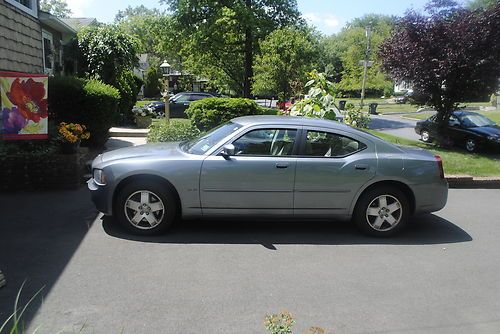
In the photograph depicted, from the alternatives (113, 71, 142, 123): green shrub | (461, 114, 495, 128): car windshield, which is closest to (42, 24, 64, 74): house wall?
(113, 71, 142, 123): green shrub

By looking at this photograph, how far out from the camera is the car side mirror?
5.30m

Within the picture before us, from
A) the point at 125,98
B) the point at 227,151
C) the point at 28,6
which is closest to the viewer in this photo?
the point at 227,151

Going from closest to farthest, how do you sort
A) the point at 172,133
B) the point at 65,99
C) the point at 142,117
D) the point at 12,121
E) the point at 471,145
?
1. the point at 12,121
2. the point at 65,99
3. the point at 172,133
4. the point at 471,145
5. the point at 142,117

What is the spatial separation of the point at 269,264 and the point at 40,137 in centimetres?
474

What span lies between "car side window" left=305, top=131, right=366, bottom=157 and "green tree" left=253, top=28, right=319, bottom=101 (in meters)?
13.6

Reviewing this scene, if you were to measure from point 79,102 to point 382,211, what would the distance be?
22.4 feet

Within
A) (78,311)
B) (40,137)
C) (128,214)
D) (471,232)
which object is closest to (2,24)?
(40,137)

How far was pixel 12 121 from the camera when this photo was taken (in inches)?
282

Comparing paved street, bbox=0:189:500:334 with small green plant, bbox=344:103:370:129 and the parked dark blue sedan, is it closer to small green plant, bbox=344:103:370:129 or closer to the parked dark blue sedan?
small green plant, bbox=344:103:370:129

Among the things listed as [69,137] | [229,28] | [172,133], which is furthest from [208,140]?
[229,28]

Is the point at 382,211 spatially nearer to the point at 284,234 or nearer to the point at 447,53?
the point at 284,234

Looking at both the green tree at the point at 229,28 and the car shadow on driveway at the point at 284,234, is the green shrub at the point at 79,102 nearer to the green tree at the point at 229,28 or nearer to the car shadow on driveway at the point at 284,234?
the car shadow on driveway at the point at 284,234

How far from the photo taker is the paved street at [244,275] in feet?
11.7

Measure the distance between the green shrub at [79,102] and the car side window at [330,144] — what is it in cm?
582
